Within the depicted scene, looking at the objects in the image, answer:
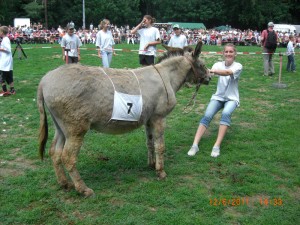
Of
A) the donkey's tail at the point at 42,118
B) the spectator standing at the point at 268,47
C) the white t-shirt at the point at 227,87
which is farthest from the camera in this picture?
the spectator standing at the point at 268,47

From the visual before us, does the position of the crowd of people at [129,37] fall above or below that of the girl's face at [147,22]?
above

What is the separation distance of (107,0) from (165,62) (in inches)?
2030

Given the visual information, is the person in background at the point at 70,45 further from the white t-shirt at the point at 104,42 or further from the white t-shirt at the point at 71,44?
the white t-shirt at the point at 104,42

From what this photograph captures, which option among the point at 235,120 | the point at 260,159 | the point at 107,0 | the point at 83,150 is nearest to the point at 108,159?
the point at 83,150

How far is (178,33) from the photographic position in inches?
413

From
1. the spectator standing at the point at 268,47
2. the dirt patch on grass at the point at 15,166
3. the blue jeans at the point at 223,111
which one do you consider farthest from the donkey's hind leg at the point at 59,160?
the spectator standing at the point at 268,47

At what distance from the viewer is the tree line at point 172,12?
169 feet

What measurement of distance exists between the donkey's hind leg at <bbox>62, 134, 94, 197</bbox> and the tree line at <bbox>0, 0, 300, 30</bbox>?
48.4m

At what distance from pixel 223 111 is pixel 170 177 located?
1815mm

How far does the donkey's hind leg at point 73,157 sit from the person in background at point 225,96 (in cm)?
214

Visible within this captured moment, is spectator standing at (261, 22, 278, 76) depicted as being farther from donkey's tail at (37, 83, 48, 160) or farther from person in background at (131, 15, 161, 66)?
donkey's tail at (37, 83, 48, 160)

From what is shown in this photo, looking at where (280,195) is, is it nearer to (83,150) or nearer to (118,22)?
(83,150)

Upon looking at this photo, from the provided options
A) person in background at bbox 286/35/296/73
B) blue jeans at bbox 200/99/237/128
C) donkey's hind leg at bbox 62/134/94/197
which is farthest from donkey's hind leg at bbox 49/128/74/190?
person in background at bbox 286/35/296/73

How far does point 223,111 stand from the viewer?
6109 mm
